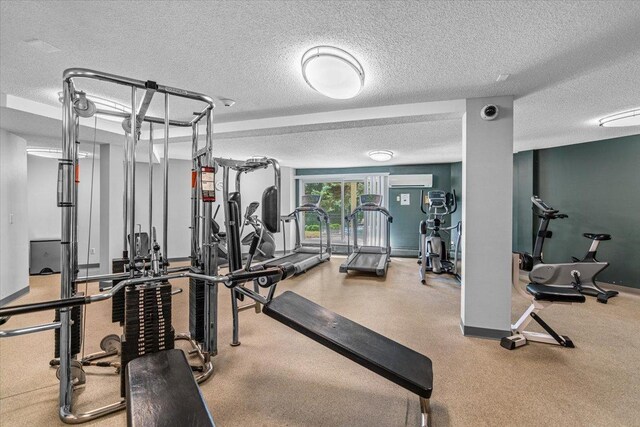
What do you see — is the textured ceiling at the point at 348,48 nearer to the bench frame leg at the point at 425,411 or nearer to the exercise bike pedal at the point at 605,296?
the bench frame leg at the point at 425,411

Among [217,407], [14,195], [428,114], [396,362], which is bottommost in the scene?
[217,407]

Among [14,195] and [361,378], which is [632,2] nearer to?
[361,378]

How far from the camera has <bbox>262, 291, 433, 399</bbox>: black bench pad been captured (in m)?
1.66

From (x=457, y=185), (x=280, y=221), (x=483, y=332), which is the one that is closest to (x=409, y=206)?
(x=457, y=185)

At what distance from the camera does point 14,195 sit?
3.99m

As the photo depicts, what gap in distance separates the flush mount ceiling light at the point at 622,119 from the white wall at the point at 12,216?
7666mm

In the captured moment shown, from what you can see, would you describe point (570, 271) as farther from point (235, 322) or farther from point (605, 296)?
point (235, 322)

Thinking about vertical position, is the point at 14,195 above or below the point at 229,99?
below

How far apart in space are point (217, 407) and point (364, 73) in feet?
8.73

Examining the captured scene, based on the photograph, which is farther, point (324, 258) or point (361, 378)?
point (324, 258)

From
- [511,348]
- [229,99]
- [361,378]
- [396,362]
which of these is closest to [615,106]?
[511,348]

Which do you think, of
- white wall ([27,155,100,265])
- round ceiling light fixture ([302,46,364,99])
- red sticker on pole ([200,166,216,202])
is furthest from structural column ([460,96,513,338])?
white wall ([27,155,100,265])

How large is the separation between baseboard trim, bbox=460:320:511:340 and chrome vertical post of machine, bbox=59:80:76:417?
127 inches

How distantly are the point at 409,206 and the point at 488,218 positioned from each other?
15.9ft
